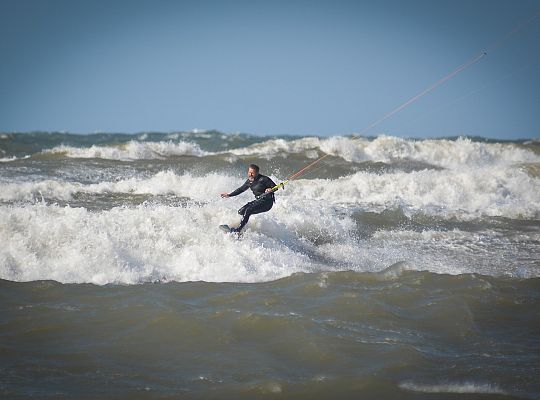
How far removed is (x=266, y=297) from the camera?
820 centimetres

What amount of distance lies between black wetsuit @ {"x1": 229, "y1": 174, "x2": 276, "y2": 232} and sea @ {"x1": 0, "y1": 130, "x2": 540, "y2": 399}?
45cm

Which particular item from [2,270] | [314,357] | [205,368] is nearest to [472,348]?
[314,357]

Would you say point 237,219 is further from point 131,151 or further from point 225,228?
point 131,151

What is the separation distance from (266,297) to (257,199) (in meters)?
3.31

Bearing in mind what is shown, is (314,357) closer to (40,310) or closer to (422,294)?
(422,294)

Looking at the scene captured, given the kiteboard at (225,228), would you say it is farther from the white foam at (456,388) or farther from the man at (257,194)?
the white foam at (456,388)

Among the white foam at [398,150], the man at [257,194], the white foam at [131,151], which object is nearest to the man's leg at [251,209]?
the man at [257,194]

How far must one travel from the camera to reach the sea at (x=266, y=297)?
5.71 m

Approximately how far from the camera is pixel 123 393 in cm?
530

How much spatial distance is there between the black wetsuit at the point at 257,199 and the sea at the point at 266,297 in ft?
1.47

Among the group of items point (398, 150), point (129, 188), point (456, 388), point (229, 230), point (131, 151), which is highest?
point (131, 151)

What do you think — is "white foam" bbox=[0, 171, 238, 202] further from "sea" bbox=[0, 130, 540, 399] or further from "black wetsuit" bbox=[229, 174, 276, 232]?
"black wetsuit" bbox=[229, 174, 276, 232]

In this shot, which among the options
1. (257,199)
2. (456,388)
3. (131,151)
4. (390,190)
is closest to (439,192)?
(390,190)

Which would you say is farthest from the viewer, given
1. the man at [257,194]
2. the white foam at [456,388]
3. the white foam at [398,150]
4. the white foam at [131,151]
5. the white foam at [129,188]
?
the white foam at [398,150]
